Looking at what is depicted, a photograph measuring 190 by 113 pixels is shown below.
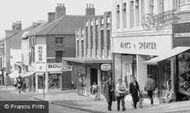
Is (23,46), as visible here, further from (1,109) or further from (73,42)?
(1,109)

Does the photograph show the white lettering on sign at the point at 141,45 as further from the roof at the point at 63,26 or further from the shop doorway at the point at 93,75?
the roof at the point at 63,26

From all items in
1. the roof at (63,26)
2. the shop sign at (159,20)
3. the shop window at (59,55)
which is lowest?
the shop window at (59,55)

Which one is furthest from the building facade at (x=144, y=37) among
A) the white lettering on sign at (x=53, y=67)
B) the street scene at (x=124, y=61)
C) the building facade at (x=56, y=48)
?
the building facade at (x=56, y=48)

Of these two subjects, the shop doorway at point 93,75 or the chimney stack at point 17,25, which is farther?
the chimney stack at point 17,25

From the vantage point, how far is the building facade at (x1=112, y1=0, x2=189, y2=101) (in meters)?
30.9

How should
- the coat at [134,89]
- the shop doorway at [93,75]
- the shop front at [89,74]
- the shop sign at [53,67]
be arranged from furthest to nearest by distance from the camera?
the shop sign at [53,67]
the shop doorway at [93,75]
the shop front at [89,74]
the coat at [134,89]

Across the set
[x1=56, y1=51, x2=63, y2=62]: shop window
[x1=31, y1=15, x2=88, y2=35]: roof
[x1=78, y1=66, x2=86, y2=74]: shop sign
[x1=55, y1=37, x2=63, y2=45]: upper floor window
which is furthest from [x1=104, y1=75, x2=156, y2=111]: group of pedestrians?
[x1=31, y1=15, x2=88, y2=35]: roof

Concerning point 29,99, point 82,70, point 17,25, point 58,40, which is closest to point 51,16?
point 58,40

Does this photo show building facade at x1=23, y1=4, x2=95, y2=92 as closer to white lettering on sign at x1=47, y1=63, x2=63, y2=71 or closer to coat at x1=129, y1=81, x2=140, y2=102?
white lettering on sign at x1=47, y1=63, x2=63, y2=71

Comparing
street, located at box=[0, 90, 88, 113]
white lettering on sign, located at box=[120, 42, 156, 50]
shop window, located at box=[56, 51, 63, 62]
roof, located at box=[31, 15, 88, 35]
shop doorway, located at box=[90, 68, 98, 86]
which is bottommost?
street, located at box=[0, 90, 88, 113]

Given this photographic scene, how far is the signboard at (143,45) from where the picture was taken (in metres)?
31.5

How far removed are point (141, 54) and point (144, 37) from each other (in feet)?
4.75

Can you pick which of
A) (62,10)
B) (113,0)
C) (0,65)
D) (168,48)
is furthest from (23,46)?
(168,48)

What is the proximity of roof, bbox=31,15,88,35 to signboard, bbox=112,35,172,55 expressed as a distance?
95.2 ft
